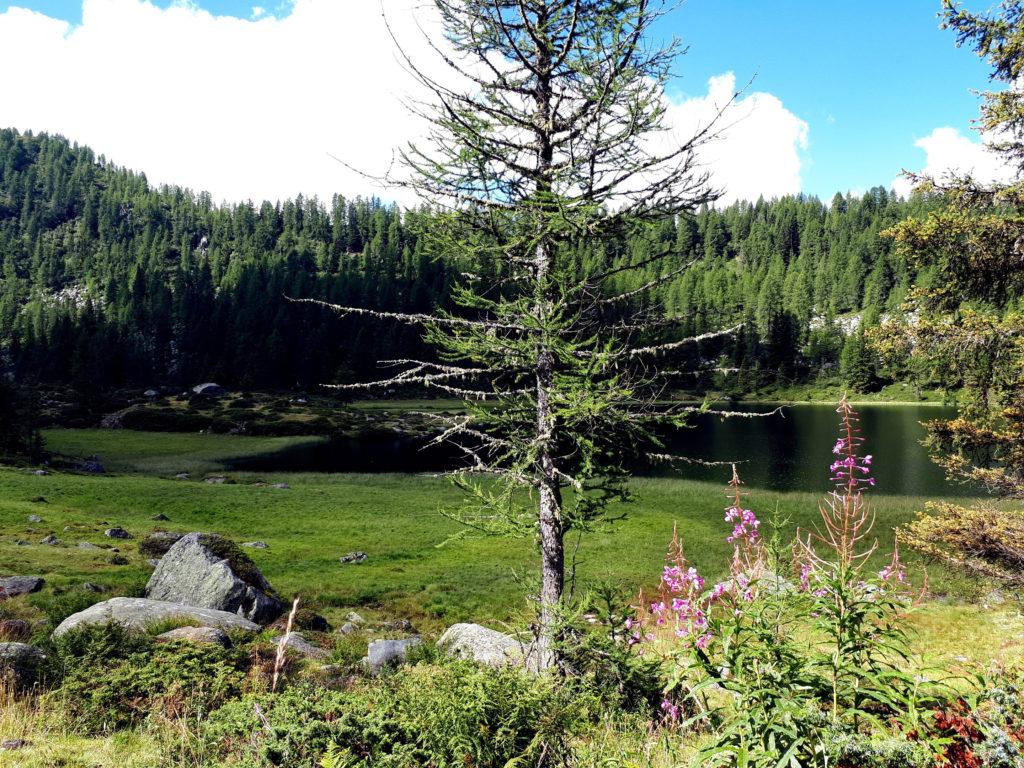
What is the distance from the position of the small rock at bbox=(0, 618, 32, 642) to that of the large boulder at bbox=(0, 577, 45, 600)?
11.7 ft

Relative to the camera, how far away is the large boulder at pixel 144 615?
1126 cm

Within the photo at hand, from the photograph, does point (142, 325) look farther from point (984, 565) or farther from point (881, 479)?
point (984, 565)

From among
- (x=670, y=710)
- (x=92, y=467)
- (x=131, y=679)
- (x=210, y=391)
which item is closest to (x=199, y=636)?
(x=131, y=679)

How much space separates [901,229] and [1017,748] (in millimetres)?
13424

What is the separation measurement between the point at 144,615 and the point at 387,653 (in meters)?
5.14

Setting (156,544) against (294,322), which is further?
(294,322)

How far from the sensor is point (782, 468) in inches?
1976

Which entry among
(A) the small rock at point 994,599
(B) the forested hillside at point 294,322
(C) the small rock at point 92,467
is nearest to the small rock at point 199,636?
(A) the small rock at point 994,599

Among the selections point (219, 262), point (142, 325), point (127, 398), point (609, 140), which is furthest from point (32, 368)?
point (609, 140)

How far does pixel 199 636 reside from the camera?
1045cm

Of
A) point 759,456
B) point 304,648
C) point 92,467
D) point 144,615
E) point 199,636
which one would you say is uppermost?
point 199,636

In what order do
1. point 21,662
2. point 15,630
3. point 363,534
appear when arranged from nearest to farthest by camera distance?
point 21,662
point 15,630
point 363,534

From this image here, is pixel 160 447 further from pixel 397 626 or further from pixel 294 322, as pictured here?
pixel 294 322

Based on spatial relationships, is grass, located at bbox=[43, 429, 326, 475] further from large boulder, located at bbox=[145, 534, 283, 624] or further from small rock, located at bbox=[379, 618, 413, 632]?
small rock, located at bbox=[379, 618, 413, 632]
